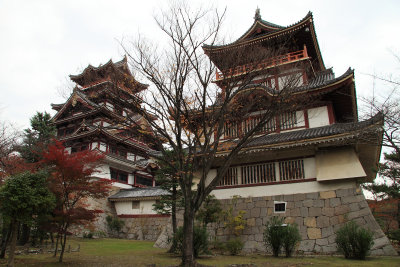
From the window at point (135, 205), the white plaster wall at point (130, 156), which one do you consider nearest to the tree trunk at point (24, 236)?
the window at point (135, 205)

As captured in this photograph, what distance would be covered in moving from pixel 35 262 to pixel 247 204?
32.2 ft

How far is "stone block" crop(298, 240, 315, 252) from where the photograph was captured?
1329cm

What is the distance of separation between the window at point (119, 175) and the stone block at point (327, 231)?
23.1 metres

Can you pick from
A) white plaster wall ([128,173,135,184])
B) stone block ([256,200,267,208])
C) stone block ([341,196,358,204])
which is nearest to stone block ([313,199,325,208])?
stone block ([341,196,358,204])

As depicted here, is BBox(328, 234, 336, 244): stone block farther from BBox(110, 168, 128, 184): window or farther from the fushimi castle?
BBox(110, 168, 128, 184): window

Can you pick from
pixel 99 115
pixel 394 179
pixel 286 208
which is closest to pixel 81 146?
pixel 99 115

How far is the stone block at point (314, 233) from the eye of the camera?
44.1 ft

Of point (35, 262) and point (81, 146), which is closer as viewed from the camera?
point (35, 262)

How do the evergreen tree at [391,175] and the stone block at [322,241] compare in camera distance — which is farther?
the evergreen tree at [391,175]

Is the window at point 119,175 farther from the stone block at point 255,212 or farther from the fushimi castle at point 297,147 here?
the stone block at point 255,212

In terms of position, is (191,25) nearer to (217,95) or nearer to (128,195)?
(217,95)

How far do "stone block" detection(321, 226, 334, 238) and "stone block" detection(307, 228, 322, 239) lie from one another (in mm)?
128

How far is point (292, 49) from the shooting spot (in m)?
19.4

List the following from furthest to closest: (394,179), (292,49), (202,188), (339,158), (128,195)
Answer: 1. (128,195)
2. (394,179)
3. (292,49)
4. (339,158)
5. (202,188)
